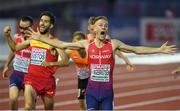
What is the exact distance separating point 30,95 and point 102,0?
1391 inches

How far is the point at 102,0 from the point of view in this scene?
43969 millimetres

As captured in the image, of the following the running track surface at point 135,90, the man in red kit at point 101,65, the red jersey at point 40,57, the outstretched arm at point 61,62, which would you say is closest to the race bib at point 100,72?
the man in red kit at point 101,65

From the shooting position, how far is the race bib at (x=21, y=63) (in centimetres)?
1027

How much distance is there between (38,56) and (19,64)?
1.24m

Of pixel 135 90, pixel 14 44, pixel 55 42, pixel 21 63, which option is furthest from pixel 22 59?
pixel 135 90

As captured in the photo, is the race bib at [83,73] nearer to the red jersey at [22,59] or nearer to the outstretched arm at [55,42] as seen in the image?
the red jersey at [22,59]

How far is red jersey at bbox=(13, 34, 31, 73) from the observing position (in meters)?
10.3

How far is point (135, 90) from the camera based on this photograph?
16.9 m

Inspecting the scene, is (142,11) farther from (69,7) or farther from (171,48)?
(171,48)

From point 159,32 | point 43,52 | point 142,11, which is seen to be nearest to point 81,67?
point 43,52

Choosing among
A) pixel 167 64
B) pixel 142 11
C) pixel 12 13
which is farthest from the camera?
pixel 12 13

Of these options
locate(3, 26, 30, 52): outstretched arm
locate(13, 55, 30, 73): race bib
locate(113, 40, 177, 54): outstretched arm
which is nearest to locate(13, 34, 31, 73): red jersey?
locate(13, 55, 30, 73): race bib

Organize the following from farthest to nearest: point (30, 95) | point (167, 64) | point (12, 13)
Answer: point (12, 13)
point (167, 64)
point (30, 95)

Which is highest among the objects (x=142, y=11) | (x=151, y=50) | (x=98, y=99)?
(x=142, y=11)
